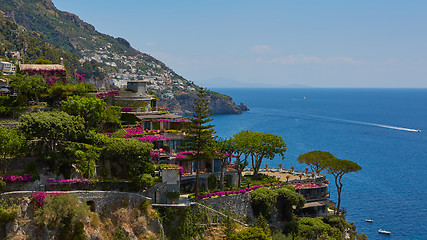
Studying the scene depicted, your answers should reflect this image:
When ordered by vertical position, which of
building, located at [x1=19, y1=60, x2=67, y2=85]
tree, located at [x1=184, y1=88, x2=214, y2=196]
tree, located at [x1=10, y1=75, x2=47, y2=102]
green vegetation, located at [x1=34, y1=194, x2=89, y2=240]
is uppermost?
building, located at [x1=19, y1=60, x2=67, y2=85]

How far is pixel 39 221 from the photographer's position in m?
33.1

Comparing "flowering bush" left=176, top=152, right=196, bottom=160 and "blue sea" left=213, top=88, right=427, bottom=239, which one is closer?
"flowering bush" left=176, top=152, right=196, bottom=160

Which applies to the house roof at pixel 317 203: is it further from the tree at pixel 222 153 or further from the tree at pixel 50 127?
the tree at pixel 50 127

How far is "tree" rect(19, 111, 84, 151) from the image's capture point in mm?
37062

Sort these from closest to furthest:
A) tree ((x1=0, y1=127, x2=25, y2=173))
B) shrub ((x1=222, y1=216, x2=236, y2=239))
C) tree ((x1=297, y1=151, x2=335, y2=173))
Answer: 1. tree ((x1=0, y1=127, x2=25, y2=173))
2. shrub ((x1=222, y1=216, x2=236, y2=239))
3. tree ((x1=297, y1=151, x2=335, y2=173))

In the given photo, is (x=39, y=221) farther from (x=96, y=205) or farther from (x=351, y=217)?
(x=351, y=217)

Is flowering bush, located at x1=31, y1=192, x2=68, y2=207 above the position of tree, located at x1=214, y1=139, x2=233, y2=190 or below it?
below

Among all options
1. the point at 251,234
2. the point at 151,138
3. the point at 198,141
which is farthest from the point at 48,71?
the point at 251,234

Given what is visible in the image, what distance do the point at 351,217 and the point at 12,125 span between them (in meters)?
51.8

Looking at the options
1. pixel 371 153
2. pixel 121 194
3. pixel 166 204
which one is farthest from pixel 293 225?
pixel 371 153

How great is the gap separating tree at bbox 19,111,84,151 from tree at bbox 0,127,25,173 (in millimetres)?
1030

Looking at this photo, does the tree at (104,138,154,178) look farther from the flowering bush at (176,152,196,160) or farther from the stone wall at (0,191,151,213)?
the flowering bush at (176,152,196,160)

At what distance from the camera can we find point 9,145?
35750mm

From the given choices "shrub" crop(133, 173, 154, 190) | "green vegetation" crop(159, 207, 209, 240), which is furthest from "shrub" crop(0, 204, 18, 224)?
"green vegetation" crop(159, 207, 209, 240)
